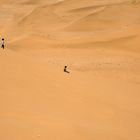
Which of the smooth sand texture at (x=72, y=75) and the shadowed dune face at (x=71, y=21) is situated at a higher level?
the shadowed dune face at (x=71, y=21)

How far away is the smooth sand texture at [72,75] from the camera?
584 centimetres

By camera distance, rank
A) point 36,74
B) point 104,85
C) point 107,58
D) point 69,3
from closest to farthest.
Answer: point 36,74
point 104,85
point 107,58
point 69,3

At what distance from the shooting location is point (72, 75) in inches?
429

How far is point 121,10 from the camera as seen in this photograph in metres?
25.1

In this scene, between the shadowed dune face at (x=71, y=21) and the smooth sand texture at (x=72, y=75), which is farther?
the shadowed dune face at (x=71, y=21)

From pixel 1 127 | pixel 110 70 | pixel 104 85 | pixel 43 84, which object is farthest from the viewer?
pixel 110 70

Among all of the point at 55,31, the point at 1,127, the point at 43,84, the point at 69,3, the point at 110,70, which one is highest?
the point at 69,3

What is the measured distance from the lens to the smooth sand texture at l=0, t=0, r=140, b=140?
5.84 m

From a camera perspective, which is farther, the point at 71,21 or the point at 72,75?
the point at 71,21

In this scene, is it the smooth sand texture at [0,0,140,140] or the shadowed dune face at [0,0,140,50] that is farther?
the shadowed dune face at [0,0,140,50]

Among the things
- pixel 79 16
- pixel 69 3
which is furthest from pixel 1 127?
pixel 69 3

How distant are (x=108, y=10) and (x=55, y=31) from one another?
559 cm

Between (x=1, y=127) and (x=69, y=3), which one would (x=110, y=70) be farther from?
(x=69, y=3)

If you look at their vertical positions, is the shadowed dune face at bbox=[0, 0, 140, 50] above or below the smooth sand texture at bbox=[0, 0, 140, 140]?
above
